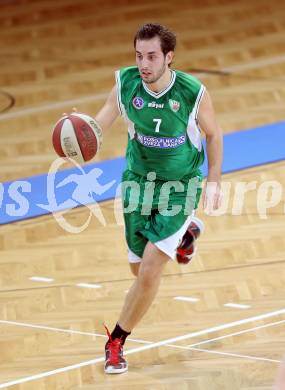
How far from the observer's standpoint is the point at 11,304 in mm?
8016

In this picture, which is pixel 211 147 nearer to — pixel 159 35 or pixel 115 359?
pixel 159 35

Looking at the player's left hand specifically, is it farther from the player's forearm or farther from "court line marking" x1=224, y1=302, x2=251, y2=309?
"court line marking" x1=224, y1=302, x2=251, y2=309

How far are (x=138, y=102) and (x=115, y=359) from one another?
170 centimetres

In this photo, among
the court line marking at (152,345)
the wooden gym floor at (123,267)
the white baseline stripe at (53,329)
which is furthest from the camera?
the white baseline stripe at (53,329)

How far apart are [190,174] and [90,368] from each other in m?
1.45

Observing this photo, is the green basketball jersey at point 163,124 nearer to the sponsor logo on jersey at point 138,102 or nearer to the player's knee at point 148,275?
the sponsor logo on jersey at point 138,102

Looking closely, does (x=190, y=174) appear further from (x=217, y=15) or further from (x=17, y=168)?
(x=217, y=15)

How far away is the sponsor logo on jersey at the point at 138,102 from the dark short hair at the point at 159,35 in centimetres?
36

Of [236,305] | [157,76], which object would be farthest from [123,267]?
[157,76]

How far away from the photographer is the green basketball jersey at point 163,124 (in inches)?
269

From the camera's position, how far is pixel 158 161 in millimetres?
6930

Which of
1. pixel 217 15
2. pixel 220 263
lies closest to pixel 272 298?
pixel 220 263

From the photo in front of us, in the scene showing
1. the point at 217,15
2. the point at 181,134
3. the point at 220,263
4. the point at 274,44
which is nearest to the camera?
the point at 181,134

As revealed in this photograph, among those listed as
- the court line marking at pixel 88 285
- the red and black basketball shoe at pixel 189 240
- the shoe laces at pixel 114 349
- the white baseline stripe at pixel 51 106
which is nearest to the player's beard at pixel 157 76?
the red and black basketball shoe at pixel 189 240
